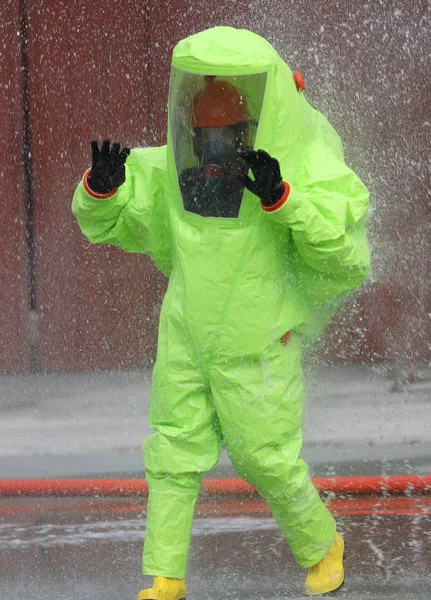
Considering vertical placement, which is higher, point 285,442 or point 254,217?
point 254,217

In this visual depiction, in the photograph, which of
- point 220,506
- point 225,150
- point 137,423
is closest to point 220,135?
point 225,150

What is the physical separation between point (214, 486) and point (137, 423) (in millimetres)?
825

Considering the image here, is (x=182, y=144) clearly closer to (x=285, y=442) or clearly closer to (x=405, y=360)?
(x=285, y=442)

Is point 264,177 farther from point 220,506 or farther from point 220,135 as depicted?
point 220,506

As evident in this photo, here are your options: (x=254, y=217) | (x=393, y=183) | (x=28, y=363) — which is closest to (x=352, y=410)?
(x=393, y=183)

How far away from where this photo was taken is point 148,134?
18.6ft

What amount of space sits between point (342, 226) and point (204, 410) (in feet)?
2.03

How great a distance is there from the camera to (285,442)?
10.7ft

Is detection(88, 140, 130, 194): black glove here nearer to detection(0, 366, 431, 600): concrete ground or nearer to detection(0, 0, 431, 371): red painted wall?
detection(0, 366, 431, 600): concrete ground

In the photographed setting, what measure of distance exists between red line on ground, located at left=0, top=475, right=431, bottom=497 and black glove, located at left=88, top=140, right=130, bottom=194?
1.46 metres

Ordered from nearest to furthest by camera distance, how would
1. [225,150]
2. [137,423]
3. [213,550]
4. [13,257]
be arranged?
[225,150] → [213,550] → [137,423] → [13,257]

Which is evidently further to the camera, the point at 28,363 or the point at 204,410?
the point at 28,363

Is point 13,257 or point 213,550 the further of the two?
point 13,257

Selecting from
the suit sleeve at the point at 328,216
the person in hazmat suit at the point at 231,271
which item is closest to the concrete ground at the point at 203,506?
the person in hazmat suit at the point at 231,271
